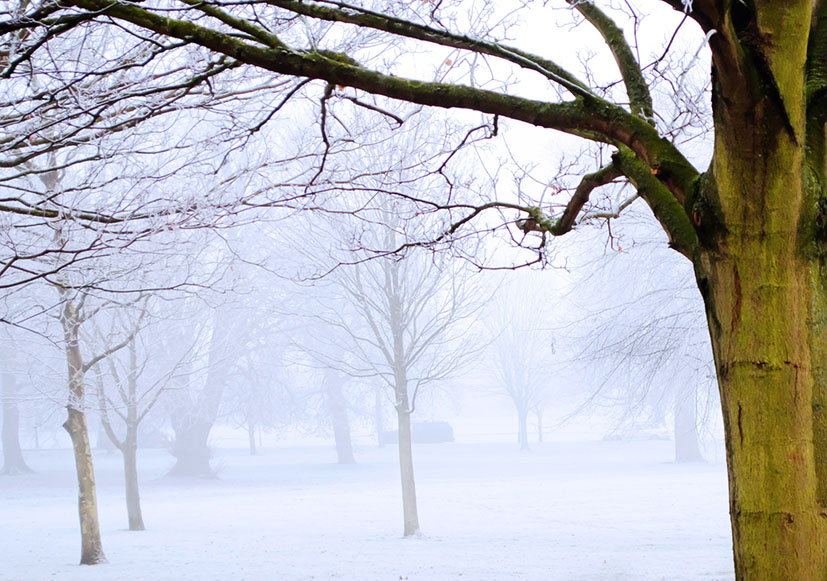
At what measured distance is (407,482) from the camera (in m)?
13.6

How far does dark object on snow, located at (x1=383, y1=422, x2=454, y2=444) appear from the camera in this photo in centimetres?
3941

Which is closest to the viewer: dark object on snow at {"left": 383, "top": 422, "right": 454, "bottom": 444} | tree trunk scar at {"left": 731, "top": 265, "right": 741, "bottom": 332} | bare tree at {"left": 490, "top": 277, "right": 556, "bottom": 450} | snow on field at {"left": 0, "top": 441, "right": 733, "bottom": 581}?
tree trunk scar at {"left": 731, "top": 265, "right": 741, "bottom": 332}

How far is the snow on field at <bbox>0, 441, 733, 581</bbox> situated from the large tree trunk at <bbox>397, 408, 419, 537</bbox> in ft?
1.28

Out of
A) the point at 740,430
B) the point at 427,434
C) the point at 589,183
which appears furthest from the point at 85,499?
the point at 427,434

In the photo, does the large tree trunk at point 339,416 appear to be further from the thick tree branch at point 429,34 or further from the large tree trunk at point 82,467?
the thick tree branch at point 429,34

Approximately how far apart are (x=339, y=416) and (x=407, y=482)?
16103 mm

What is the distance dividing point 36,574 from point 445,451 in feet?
82.7

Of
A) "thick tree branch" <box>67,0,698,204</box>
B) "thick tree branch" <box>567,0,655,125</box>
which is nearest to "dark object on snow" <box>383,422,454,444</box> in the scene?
"thick tree branch" <box>567,0,655,125</box>

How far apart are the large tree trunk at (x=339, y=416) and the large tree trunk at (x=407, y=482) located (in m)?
14.9

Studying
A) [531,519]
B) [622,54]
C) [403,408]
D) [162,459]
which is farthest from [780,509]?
[162,459]

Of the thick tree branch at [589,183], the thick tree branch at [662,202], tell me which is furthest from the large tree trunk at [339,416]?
the thick tree branch at [662,202]

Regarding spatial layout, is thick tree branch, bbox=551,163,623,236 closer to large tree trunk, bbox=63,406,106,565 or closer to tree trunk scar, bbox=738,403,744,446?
tree trunk scar, bbox=738,403,744,446

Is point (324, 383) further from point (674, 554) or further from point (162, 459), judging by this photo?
point (674, 554)

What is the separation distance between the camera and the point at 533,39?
612 centimetres
